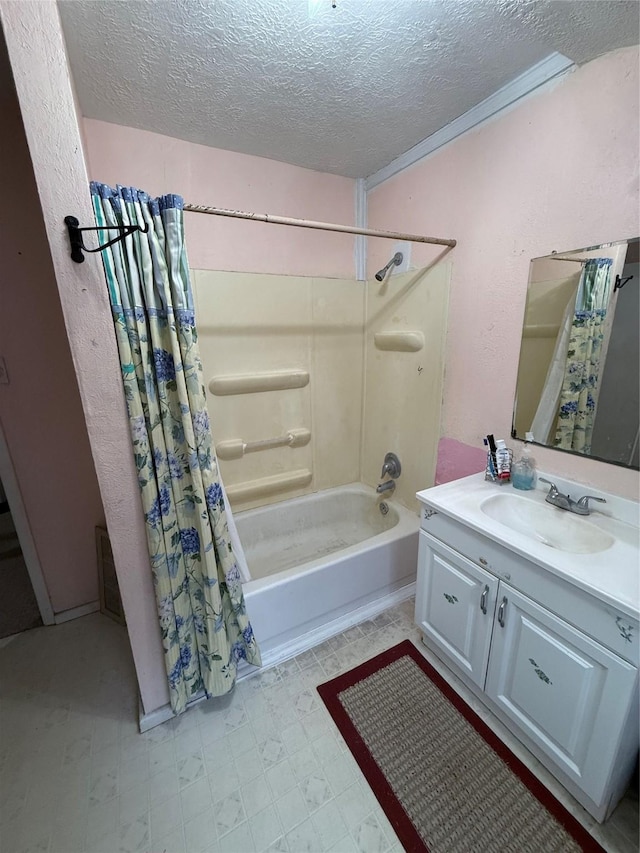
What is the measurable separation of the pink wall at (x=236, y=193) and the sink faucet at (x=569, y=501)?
5.54 feet

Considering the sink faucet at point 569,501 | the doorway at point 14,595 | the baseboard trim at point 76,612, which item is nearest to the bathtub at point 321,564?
the sink faucet at point 569,501

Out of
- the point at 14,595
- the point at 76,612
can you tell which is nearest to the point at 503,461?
the point at 76,612

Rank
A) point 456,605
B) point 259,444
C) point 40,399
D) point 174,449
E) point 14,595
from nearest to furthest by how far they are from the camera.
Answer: point 174,449
point 456,605
point 40,399
point 14,595
point 259,444

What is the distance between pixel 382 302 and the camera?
7.16 feet

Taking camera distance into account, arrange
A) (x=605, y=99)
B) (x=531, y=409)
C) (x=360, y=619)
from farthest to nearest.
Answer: (x=360, y=619), (x=531, y=409), (x=605, y=99)

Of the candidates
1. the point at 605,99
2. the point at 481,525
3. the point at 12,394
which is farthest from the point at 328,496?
the point at 605,99

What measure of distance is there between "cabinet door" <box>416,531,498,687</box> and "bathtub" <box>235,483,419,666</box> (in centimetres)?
30

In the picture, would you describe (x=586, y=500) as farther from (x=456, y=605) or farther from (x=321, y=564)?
(x=321, y=564)

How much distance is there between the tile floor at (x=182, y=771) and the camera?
104 centimetres

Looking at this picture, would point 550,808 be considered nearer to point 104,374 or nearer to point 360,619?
point 360,619

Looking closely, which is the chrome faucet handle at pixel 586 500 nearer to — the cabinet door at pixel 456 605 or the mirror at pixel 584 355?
the mirror at pixel 584 355

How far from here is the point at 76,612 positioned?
1.88 metres

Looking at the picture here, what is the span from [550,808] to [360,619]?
0.90 metres

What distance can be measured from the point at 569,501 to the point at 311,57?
1.84 metres
